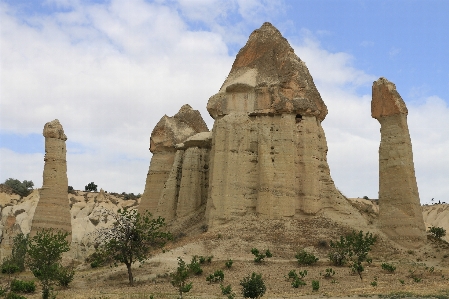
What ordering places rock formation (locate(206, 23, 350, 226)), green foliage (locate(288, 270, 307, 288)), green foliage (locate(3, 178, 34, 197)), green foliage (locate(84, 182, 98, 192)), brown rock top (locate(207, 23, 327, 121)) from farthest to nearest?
green foliage (locate(84, 182, 98, 192)), green foliage (locate(3, 178, 34, 197)), brown rock top (locate(207, 23, 327, 121)), rock formation (locate(206, 23, 350, 226)), green foliage (locate(288, 270, 307, 288))

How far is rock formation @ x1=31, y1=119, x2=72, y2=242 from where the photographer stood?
3631cm

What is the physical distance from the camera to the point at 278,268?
2772cm

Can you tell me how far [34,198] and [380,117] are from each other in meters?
45.1

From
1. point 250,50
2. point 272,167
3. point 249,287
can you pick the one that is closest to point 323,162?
point 272,167

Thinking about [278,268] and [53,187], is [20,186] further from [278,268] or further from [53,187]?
[278,268]

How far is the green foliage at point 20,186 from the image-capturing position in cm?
8013

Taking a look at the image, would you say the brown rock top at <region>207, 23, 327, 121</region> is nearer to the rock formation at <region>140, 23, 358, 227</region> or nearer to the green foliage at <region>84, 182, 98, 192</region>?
the rock formation at <region>140, 23, 358, 227</region>

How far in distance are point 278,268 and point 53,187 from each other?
17505 millimetres

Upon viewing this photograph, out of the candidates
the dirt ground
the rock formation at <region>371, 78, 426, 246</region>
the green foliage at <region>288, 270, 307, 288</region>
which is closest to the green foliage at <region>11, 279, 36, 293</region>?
the dirt ground

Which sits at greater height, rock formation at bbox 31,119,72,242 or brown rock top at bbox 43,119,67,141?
brown rock top at bbox 43,119,67,141

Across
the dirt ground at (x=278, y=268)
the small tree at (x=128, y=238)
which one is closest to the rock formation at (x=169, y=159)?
the dirt ground at (x=278, y=268)

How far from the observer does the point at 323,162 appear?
3575 cm

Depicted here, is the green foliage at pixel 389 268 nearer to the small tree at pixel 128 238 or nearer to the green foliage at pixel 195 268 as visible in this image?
the green foliage at pixel 195 268

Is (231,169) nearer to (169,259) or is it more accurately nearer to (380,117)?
(169,259)
